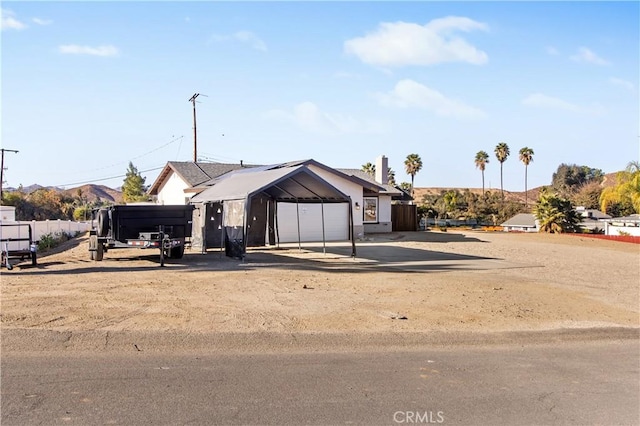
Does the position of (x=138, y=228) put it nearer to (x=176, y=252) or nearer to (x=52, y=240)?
(x=176, y=252)

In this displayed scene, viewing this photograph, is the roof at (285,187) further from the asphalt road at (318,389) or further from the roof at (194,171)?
the asphalt road at (318,389)

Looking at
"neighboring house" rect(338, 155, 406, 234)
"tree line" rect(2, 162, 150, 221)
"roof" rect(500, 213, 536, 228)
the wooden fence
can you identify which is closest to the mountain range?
"tree line" rect(2, 162, 150, 221)

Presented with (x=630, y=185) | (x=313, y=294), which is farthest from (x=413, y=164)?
(x=313, y=294)

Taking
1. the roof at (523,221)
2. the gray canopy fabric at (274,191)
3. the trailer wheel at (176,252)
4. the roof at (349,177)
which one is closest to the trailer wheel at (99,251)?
the trailer wheel at (176,252)

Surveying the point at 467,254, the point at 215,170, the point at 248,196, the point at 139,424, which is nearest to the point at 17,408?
the point at 139,424

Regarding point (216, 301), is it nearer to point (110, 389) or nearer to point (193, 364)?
point (193, 364)

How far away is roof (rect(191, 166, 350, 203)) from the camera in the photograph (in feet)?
62.4

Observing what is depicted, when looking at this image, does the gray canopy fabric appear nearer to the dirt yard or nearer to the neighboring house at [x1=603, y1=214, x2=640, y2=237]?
the dirt yard

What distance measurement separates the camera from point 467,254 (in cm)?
2255

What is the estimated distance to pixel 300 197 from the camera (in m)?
21.9

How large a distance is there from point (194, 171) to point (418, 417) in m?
30.2

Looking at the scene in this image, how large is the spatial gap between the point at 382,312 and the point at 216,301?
10.4ft

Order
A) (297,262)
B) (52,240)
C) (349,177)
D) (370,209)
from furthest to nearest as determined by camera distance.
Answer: (370,209), (349,177), (52,240), (297,262)

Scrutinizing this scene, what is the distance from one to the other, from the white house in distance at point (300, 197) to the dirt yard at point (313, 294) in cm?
225
